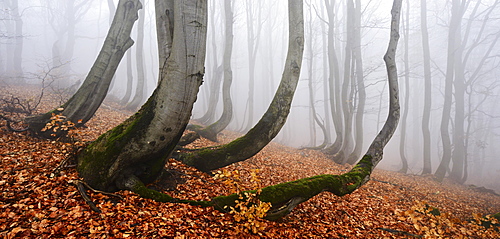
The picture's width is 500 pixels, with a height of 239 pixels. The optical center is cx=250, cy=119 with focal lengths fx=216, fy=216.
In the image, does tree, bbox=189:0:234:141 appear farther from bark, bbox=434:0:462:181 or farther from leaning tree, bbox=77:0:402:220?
bark, bbox=434:0:462:181

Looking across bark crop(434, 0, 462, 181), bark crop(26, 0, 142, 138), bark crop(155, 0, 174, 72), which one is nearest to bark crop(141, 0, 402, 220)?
bark crop(155, 0, 174, 72)

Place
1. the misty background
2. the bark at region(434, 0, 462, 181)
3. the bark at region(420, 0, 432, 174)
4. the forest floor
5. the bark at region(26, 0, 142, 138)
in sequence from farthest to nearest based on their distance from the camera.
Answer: the misty background, the bark at region(420, 0, 432, 174), the bark at region(434, 0, 462, 181), the bark at region(26, 0, 142, 138), the forest floor

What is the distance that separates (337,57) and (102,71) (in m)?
19.6

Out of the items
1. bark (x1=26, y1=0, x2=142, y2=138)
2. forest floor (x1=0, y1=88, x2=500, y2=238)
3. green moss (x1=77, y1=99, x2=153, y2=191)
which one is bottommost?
forest floor (x1=0, y1=88, x2=500, y2=238)

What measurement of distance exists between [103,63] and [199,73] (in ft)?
10.4

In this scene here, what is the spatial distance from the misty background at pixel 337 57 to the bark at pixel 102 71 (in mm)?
4684

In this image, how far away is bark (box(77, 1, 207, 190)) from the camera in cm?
324

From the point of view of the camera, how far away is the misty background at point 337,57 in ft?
49.0

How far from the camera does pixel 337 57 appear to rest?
65.9 ft

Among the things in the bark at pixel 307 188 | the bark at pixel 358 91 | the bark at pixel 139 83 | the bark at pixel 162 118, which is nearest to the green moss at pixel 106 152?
the bark at pixel 162 118

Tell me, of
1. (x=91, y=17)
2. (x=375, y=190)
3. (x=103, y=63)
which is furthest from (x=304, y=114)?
(x=91, y=17)

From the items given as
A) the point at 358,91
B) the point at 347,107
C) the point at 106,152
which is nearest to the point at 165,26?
the point at 106,152

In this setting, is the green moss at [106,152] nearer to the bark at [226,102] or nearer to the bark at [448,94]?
the bark at [226,102]

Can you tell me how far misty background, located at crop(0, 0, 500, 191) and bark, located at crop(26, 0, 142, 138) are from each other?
4684mm
